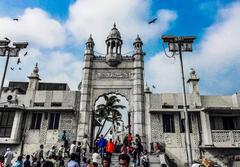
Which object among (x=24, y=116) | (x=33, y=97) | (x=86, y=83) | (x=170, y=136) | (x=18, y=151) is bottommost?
(x=18, y=151)

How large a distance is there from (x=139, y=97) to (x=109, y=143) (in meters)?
8.44

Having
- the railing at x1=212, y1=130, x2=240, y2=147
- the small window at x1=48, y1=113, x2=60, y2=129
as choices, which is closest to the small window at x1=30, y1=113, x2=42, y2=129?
the small window at x1=48, y1=113, x2=60, y2=129

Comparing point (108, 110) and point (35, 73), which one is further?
point (108, 110)

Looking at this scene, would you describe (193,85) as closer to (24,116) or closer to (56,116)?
(56,116)

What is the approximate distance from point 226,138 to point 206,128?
6.13 ft

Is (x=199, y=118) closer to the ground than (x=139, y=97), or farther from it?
closer to the ground

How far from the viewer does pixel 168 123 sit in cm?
2316

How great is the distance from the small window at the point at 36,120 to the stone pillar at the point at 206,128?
49.0ft

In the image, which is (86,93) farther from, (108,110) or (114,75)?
(108,110)

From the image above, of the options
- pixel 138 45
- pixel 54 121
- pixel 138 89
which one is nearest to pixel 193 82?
pixel 138 89

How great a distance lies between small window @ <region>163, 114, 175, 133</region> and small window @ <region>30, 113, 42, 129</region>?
11.6 metres

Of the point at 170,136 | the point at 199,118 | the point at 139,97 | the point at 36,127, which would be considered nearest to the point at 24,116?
the point at 36,127

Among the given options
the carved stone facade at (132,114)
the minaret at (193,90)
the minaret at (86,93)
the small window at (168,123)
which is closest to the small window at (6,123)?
the carved stone facade at (132,114)

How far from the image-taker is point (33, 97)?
958 inches
